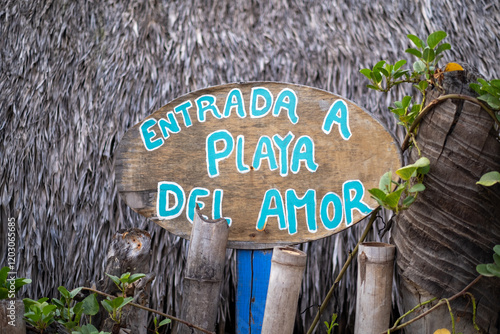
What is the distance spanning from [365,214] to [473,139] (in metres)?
0.31

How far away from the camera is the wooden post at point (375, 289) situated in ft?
3.23

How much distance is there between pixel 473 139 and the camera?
955 mm

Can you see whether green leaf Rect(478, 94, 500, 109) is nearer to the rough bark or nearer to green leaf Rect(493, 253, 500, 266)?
green leaf Rect(493, 253, 500, 266)

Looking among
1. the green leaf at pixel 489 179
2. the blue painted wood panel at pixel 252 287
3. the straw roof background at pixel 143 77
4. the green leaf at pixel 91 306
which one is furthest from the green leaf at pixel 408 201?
the green leaf at pixel 91 306

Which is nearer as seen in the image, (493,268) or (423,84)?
(493,268)

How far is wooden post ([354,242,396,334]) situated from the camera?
984 millimetres

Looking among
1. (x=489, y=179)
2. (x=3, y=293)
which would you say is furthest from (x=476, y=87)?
(x=3, y=293)

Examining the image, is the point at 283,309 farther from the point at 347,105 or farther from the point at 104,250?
the point at 104,250

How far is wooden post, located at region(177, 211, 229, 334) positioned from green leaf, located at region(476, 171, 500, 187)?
0.59 m

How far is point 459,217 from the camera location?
3.15ft

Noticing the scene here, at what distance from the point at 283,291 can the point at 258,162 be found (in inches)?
14.4

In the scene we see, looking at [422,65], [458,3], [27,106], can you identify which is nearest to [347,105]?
[422,65]

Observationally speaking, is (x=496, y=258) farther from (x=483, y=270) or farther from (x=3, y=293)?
(x=3, y=293)

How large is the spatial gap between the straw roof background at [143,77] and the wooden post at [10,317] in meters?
0.62
